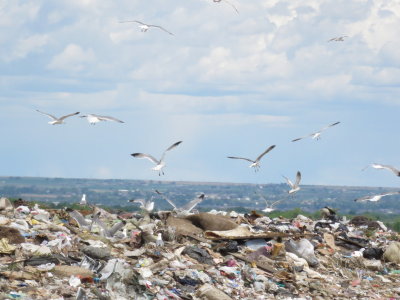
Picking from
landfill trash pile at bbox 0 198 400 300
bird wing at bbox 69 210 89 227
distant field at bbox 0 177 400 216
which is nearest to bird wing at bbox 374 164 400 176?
landfill trash pile at bbox 0 198 400 300

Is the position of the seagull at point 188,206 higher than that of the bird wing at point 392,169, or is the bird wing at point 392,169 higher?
the bird wing at point 392,169

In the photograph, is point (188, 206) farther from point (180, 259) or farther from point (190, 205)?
point (180, 259)

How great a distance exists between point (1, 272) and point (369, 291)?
5.47 m

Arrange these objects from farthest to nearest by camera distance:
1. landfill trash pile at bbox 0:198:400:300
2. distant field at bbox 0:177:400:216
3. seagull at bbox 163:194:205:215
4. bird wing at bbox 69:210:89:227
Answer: distant field at bbox 0:177:400:216 → seagull at bbox 163:194:205:215 → bird wing at bbox 69:210:89:227 → landfill trash pile at bbox 0:198:400:300

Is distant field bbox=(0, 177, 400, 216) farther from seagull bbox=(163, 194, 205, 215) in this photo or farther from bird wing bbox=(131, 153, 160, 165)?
seagull bbox=(163, 194, 205, 215)

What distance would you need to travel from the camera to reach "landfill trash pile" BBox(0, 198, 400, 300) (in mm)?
Result: 8570

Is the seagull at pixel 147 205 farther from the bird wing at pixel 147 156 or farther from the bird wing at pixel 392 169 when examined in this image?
the bird wing at pixel 392 169

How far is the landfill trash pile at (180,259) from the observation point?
8.57 m

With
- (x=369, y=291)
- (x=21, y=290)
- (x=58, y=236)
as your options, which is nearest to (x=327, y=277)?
(x=369, y=291)

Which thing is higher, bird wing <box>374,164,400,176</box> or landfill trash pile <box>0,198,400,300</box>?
bird wing <box>374,164,400,176</box>

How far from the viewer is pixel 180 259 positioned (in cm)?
1020

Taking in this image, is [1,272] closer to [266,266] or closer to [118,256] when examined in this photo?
[118,256]

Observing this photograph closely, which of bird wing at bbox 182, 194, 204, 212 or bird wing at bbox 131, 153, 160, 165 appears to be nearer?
bird wing at bbox 182, 194, 204, 212

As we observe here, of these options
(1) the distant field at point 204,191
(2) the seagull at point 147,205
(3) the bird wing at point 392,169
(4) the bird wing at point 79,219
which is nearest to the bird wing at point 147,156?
(2) the seagull at point 147,205
